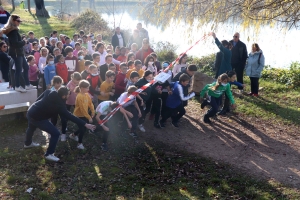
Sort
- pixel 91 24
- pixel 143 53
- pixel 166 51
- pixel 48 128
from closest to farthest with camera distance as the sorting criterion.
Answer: pixel 48 128 < pixel 143 53 < pixel 166 51 < pixel 91 24

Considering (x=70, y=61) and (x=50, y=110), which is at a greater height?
(x=70, y=61)

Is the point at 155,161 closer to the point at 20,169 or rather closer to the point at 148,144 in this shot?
the point at 148,144

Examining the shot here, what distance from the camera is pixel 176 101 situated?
7910 millimetres

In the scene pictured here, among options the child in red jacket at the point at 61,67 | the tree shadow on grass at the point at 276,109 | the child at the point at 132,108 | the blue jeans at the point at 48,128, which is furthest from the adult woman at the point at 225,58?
the blue jeans at the point at 48,128

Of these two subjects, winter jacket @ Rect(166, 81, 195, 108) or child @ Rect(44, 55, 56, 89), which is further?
child @ Rect(44, 55, 56, 89)

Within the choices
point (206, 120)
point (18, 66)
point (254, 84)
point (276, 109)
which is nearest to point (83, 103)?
point (18, 66)

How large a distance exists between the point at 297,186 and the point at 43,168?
452 centimetres

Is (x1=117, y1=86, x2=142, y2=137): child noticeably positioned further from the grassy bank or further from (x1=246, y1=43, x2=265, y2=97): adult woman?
(x1=246, y1=43, x2=265, y2=97): adult woman

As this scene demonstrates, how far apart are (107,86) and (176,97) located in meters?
1.64

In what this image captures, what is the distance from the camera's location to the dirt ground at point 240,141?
255 inches

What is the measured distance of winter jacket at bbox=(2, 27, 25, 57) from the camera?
274 inches

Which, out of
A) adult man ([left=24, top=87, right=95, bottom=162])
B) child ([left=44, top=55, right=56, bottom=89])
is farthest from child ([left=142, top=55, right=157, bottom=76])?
adult man ([left=24, top=87, right=95, bottom=162])

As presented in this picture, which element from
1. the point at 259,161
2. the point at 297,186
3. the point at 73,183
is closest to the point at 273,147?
the point at 259,161

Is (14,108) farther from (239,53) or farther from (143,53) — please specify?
(239,53)
